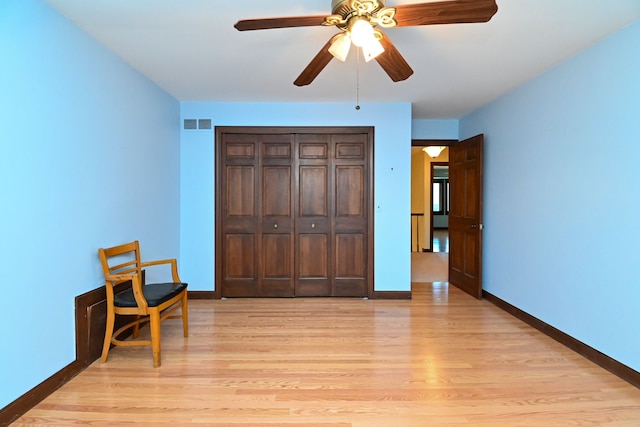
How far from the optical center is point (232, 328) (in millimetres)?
3121

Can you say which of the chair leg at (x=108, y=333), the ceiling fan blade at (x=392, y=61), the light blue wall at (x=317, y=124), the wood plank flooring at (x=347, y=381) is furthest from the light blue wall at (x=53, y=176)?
the ceiling fan blade at (x=392, y=61)

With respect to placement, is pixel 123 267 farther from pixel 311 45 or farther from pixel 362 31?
pixel 362 31

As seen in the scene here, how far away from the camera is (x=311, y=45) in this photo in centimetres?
252

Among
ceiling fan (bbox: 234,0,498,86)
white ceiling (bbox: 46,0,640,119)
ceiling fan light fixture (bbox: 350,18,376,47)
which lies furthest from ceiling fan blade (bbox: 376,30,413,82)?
white ceiling (bbox: 46,0,640,119)

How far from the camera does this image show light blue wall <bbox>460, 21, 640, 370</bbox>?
7.30ft

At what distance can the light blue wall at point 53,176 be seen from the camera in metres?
1.79

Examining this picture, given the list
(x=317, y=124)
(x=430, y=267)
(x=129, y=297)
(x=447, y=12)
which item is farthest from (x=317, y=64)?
(x=430, y=267)

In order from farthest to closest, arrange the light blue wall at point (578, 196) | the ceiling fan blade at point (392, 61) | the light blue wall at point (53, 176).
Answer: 1. the light blue wall at point (578, 196)
2. the ceiling fan blade at point (392, 61)
3. the light blue wall at point (53, 176)

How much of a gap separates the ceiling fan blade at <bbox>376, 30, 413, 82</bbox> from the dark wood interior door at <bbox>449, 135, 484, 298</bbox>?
2.22 metres

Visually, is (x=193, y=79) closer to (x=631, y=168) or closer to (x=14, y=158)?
(x=14, y=158)

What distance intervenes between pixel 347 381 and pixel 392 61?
216cm

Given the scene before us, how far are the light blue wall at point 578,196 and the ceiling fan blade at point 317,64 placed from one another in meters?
2.10

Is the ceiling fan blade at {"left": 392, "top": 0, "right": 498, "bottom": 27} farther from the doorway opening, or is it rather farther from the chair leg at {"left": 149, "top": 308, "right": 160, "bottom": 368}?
the doorway opening

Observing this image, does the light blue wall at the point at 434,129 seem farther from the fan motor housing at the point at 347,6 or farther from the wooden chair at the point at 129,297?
the wooden chair at the point at 129,297
